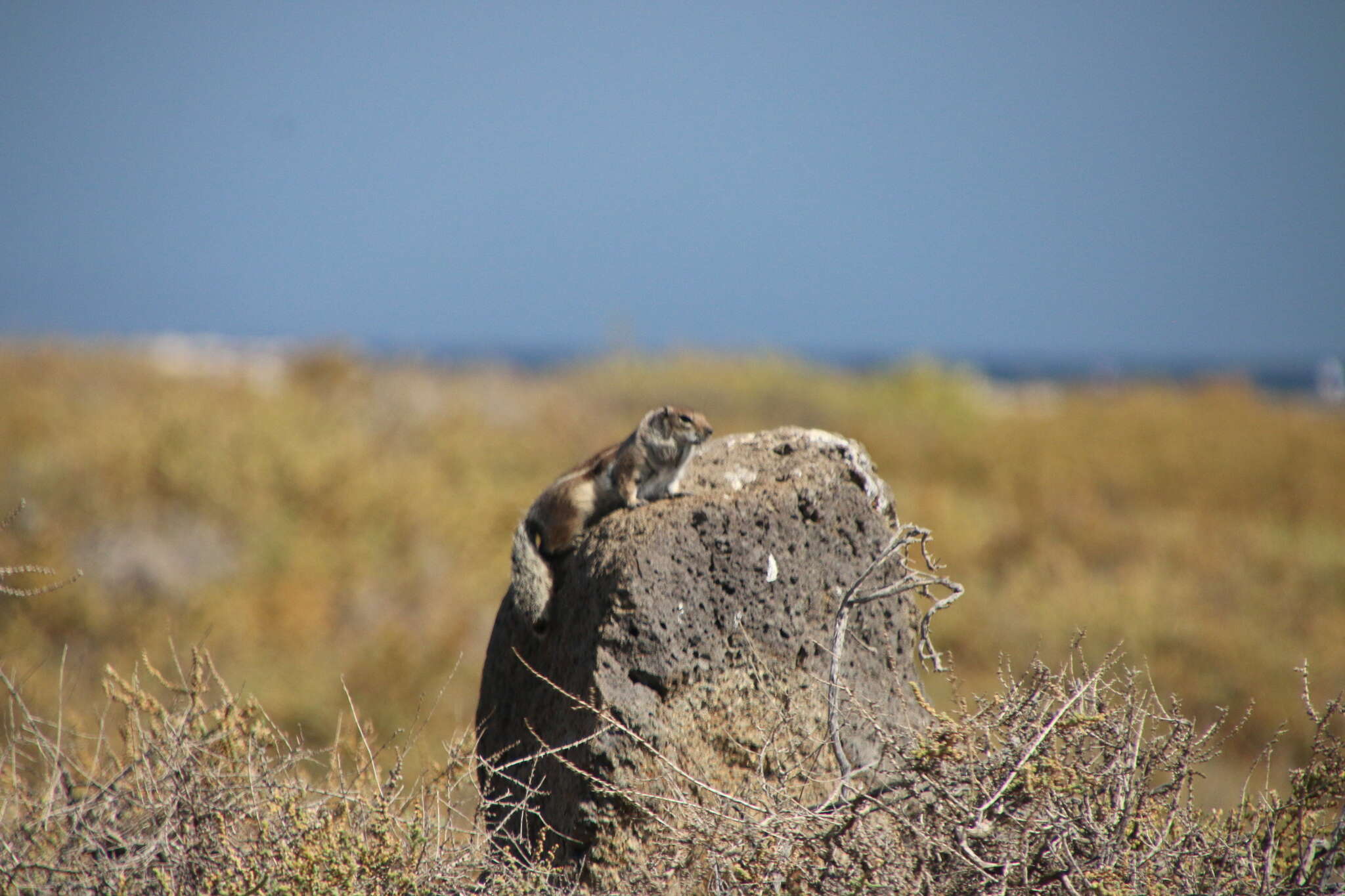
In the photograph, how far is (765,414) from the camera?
19328mm

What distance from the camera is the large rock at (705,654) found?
303 centimetres

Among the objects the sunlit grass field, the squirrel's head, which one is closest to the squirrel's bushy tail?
the squirrel's head

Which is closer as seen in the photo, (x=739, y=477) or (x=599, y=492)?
(x=599, y=492)

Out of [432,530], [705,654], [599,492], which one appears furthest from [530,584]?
[432,530]

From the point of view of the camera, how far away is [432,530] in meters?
11.3

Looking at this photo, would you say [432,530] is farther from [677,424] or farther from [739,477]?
[677,424]

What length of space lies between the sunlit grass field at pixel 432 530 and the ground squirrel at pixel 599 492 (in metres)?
2.88

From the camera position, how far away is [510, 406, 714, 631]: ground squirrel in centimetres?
335

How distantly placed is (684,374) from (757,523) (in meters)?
18.8

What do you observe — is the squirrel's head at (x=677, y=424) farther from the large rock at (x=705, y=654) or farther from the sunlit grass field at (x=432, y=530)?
the sunlit grass field at (x=432, y=530)

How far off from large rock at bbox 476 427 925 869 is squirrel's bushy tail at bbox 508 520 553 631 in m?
0.05

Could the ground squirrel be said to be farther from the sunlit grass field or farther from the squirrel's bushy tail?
the sunlit grass field

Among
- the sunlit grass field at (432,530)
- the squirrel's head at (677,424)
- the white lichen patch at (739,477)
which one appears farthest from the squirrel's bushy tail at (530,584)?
the sunlit grass field at (432,530)

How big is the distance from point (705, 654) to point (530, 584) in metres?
0.65
